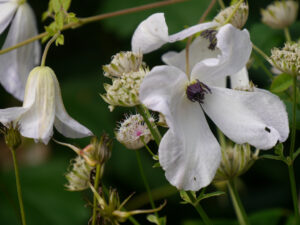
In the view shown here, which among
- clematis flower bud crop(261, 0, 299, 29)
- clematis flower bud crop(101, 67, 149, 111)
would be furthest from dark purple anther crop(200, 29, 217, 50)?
clematis flower bud crop(261, 0, 299, 29)

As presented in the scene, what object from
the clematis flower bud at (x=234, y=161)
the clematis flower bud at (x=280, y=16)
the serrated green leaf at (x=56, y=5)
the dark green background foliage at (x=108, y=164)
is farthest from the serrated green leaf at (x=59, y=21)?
the dark green background foliage at (x=108, y=164)

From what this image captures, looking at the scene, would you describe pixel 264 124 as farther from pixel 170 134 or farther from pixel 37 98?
pixel 37 98

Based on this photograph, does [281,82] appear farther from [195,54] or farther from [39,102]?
[39,102]

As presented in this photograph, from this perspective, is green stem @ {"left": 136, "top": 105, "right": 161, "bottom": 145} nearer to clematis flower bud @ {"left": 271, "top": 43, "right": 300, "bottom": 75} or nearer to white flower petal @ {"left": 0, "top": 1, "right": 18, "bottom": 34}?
clematis flower bud @ {"left": 271, "top": 43, "right": 300, "bottom": 75}

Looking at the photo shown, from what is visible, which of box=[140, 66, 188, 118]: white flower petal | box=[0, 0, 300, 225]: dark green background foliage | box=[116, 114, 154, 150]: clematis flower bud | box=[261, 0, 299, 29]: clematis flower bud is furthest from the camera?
box=[0, 0, 300, 225]: dark green background foliage

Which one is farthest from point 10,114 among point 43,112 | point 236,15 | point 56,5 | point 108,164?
point 108,164

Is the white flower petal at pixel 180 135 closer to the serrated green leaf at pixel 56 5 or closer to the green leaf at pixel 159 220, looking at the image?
the green leaf at pixel 159 220

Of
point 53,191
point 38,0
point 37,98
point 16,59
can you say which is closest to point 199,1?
point 38,0
